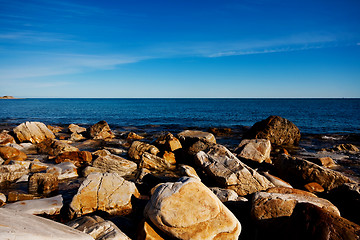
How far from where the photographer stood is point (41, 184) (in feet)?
28.3

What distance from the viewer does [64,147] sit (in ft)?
46.1

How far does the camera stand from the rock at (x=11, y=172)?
31.4 feet

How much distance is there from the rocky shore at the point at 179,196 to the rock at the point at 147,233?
0.07 ft

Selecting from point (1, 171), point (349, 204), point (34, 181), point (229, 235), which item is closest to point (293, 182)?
point (349, 204)

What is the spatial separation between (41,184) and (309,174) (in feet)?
34.8

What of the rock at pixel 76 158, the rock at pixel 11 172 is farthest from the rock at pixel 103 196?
the rock at pixel 76 158

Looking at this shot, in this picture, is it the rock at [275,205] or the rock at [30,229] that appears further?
the rock at [275,205]

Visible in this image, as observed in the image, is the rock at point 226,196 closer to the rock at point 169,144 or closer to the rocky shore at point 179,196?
the rocky shore at point 179,196

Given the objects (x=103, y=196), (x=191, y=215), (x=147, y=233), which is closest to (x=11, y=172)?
(x=103, y=196)

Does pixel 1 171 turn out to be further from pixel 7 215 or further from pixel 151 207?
pixel 151 207

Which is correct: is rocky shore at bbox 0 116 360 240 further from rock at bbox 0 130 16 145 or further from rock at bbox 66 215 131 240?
rock at bbox 0 130 16 145

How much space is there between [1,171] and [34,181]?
2524mm

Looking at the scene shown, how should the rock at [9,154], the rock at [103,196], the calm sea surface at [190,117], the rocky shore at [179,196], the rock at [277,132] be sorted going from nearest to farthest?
1. the rocky shore at [179,196]
2. the rock at [103,196]
3. the rock at [9,154]
4. the rock at [277,132]
5. the calm sea surface at [190,117]

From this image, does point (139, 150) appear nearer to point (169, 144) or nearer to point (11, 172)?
point (169, 144)
